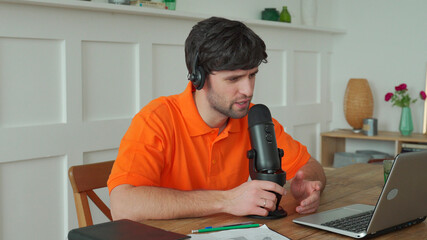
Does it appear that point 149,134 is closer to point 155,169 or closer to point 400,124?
point 155,169

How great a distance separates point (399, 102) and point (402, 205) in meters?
2.75

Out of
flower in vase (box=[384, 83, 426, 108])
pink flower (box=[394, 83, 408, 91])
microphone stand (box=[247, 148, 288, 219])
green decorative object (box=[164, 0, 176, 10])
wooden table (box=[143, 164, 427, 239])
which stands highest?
green decorative object (box=[164, 0, 176, 10])

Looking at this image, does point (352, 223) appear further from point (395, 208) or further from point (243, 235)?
point (243, 235)

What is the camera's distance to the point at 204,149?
6.15ft

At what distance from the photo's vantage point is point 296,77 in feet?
13.4

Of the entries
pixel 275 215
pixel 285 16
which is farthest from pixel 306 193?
pixel 285 16

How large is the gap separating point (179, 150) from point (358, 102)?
8.58ft

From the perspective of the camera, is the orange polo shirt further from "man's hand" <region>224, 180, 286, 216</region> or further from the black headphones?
"man's hand" <region>224, 180, 286, 216</region>

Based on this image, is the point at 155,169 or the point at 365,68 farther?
the point at 365,68

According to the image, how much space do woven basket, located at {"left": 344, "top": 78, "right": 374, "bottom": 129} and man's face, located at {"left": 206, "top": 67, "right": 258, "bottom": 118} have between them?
254 cm

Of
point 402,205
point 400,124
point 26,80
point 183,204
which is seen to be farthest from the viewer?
point 400,124

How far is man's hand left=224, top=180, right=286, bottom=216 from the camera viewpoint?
1.50m

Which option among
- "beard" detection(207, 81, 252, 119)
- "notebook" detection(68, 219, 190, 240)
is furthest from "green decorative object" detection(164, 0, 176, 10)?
"notebook" detection(68, 219, 190, 240)

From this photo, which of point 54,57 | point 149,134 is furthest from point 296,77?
point 149,134
